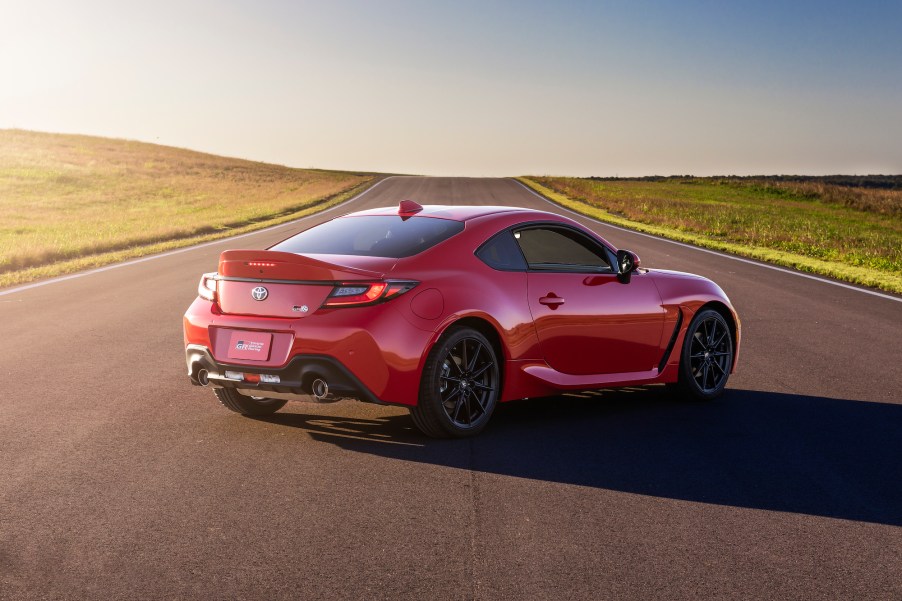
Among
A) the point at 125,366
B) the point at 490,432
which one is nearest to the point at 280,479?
the point at 490,432

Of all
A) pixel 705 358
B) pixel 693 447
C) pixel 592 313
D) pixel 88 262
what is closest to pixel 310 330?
pixel 592 313

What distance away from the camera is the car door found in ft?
24.0

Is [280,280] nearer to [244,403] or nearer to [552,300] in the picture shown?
[244,403]

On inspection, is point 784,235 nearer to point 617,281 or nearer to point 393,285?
point 617,281

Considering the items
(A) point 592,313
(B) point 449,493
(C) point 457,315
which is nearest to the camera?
(B) point 449,493

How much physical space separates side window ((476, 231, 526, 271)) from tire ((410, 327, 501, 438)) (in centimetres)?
57

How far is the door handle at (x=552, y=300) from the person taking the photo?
726 centimetres

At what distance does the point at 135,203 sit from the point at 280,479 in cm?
5206

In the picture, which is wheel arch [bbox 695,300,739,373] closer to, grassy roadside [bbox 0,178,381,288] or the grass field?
grassy roadside [bbox 0,178,381,288]

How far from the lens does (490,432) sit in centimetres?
713

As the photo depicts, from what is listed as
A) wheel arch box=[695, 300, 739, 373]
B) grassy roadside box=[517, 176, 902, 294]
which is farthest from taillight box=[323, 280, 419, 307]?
grassy roadside box=[517, 176, 902, 294]

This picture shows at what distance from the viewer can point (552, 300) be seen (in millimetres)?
7320

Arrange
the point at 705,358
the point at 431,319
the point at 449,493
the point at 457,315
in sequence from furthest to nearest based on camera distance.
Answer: the point at 705,358, the point at 457,315, the point at 431,319, the point at 449,493

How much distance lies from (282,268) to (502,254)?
157cm
